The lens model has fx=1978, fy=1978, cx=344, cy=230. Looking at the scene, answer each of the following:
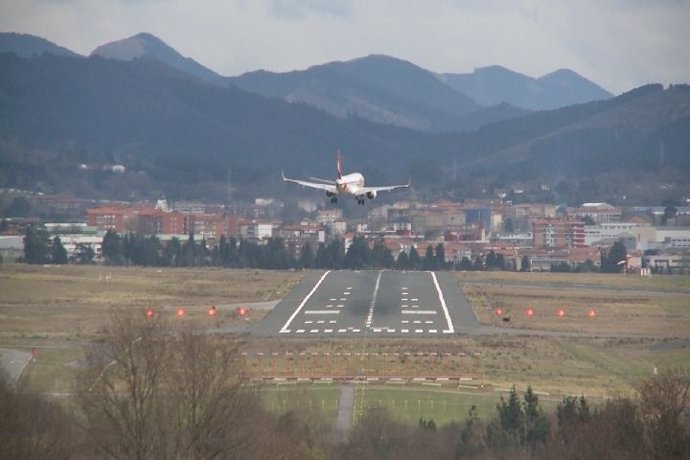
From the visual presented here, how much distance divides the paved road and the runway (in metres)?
13.1

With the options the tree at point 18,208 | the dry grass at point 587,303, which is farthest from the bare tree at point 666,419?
the tree at point 18,208

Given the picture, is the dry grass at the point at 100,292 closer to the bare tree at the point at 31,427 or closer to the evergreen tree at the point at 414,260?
the evergreen tree at the point at 414,260

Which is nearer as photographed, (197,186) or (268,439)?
(268,439)

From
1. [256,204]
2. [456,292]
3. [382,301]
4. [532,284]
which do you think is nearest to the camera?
[382,301]

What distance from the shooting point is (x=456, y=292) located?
106m

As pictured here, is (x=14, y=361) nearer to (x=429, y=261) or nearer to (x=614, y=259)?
(x=429, y=261)

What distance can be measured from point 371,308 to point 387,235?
2778 inches

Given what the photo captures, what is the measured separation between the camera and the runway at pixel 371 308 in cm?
8344

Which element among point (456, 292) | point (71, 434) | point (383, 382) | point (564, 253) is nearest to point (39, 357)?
point (383, 382)

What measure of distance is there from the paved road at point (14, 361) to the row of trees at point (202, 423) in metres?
11.1

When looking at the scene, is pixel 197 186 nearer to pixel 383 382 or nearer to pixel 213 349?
pixel 383 382

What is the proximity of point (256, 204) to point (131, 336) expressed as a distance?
124 meters

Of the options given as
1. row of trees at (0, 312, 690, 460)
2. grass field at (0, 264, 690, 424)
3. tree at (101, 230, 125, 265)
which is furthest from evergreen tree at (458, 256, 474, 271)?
row of trees at (0, 312, 690, 460)

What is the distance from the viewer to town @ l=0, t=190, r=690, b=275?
13600 centimetres
